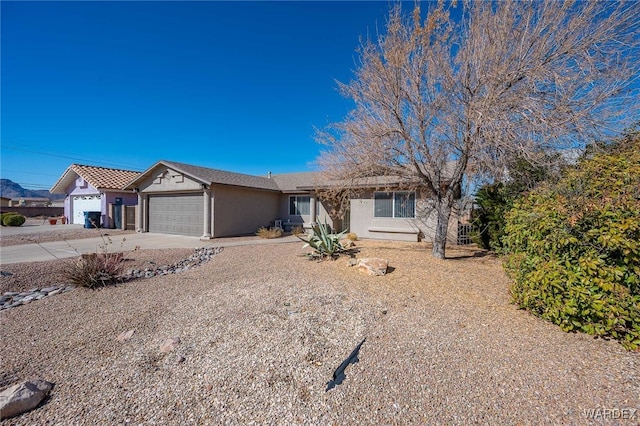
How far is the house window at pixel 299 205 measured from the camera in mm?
17172

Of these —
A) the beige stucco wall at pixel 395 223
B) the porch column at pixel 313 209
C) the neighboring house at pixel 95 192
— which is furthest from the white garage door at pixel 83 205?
the beige stucco wall at pixel 395 223

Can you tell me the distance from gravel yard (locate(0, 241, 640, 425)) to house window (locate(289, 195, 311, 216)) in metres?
11.6

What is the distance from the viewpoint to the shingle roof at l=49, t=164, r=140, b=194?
2029 cm

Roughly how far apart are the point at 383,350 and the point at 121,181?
82.7ft

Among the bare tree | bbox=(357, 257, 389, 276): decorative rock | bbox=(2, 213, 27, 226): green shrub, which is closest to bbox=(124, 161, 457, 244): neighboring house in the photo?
the bare tree

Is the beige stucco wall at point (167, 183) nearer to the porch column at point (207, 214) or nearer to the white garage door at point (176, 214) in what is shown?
the white garage door at point (176, 214)

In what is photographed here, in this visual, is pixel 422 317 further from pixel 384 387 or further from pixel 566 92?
pixel 566 92

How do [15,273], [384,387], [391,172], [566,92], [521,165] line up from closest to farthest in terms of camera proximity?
[384,387] → [566,92] → [15,273] → [521,165] → [391,172]

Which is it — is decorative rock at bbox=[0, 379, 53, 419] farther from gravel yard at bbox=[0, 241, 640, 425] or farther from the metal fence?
the metal fence

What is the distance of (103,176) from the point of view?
2161 centimetres

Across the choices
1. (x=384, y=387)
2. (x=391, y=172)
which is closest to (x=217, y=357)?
(x=384, y=387)

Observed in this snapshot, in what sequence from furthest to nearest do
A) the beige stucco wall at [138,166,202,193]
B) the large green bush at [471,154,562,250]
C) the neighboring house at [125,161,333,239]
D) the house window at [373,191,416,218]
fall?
the beige stucco wall at [138,166,202,193], the neighboring house at [125,161,333,239], the house window at [373,191,416,218], the large green bush at [471,154,562,250]

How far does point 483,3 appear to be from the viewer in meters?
6.86

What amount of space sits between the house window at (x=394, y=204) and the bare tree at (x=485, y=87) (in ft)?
14.4
